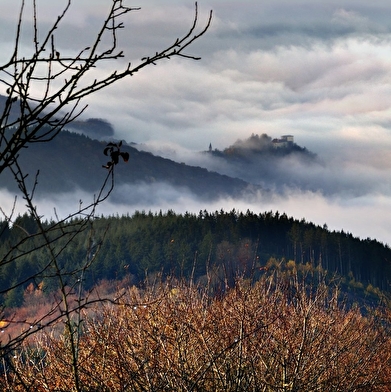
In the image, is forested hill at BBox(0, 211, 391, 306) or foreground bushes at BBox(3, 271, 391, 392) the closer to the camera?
foreground bushes at BBox(3, 271, 391, 392)

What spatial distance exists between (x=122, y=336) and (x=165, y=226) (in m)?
116

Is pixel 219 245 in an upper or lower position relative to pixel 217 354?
lower

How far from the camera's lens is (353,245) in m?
126

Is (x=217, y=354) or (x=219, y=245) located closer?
(x=217, y=354)

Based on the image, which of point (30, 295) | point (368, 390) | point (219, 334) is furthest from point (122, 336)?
point (30, 295)

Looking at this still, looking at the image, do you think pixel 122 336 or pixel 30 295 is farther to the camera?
pixel 30 295

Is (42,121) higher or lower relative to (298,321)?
higher

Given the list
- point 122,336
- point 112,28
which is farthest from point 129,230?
point 112,28

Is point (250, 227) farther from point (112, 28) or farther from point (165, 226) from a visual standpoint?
point (112, 28)

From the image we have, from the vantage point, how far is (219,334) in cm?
1076

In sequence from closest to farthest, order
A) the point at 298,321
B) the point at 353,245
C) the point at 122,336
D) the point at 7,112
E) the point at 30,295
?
1. the point at 7,112
2. the point at 298,321
3. the point at 122,336
4. the point at 30,295
5. the point at 353,245

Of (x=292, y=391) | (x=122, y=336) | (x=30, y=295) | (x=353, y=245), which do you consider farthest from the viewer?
(x=353, y=245)

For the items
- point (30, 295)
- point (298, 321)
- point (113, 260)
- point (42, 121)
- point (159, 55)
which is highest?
point (159, 55)

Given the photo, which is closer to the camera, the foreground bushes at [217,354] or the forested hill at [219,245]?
the foreground bushes at [217,354]
